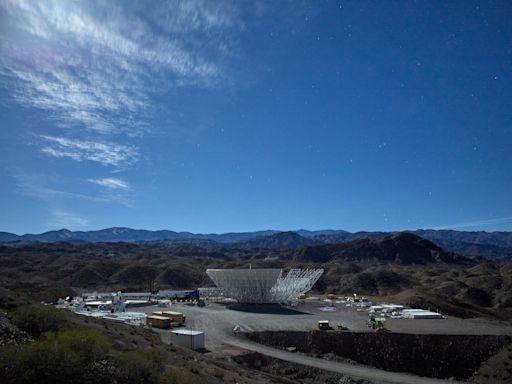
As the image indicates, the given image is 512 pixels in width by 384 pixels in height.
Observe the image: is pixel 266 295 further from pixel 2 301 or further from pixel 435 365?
pixel 2 301

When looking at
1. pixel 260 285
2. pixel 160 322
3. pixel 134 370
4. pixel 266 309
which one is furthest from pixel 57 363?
pixel 260 285

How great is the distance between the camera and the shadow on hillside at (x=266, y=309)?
59.3 m

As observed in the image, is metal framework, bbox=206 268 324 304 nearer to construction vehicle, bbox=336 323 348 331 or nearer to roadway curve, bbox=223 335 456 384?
construction vehicle, bbox=336 323 348 331

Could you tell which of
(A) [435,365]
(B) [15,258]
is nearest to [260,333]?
(A) [435,365]

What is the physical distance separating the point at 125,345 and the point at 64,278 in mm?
102842

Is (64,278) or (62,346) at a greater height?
(64,278)

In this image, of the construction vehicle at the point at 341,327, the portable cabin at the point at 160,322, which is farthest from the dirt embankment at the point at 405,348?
the portable cabin at the point at 160,322

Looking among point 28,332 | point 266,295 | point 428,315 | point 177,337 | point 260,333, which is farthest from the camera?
point 266,295

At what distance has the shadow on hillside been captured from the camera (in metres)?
59.3

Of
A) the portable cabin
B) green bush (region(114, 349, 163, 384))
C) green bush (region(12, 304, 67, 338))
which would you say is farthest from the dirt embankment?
green bush (region(114, 349, 163, 384))

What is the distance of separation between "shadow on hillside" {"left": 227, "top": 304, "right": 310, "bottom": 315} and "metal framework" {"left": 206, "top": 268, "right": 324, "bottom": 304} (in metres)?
1.25

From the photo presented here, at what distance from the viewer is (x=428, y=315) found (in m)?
56.7

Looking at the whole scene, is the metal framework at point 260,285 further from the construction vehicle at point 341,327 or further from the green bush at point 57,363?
the green bush at point 57,363

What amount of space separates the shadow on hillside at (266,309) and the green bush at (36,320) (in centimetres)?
3909
